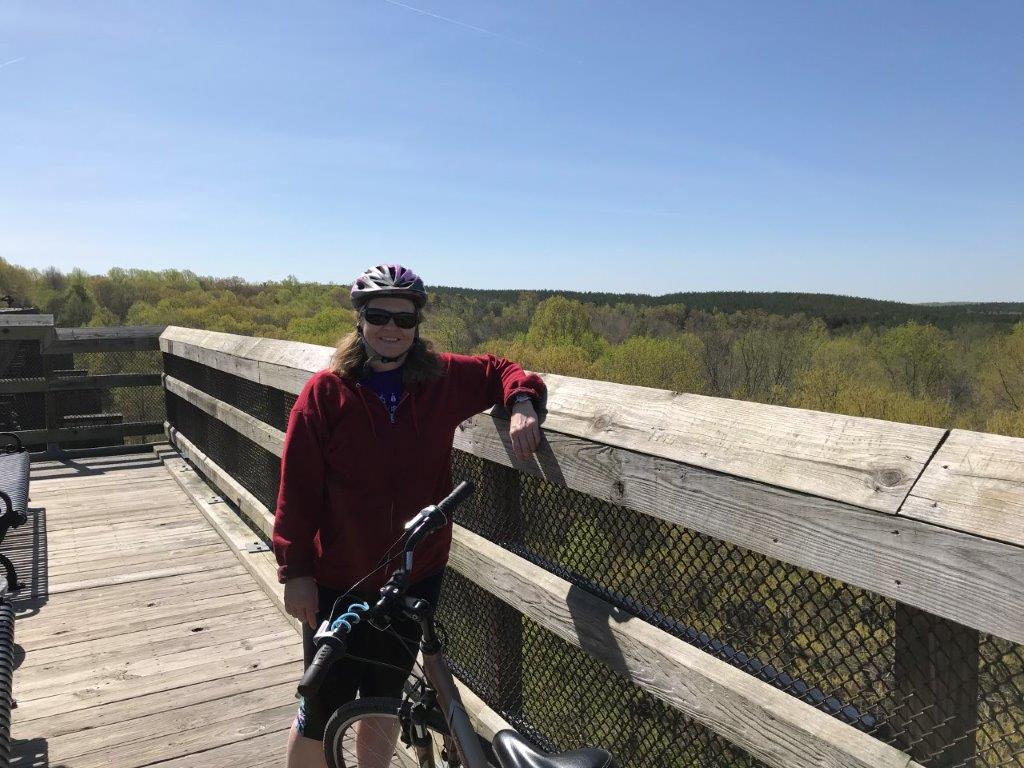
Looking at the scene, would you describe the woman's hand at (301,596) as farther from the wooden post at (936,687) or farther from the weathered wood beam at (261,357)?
the wooden post at (936,687)

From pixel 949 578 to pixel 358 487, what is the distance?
5.18 ft

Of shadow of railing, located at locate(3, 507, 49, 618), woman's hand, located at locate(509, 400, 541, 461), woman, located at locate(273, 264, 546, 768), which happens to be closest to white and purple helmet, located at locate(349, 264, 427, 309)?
woman, located at locate(273, 264, 546, 768)

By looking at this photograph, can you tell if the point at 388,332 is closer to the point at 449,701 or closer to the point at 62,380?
the point at 449,701

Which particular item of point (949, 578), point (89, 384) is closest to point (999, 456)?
point (949, 578)

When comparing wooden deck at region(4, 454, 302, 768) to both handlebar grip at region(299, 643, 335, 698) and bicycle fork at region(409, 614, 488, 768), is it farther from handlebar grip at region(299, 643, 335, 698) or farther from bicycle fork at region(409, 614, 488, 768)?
handlebar grip at region(299, 643, 335, 698)

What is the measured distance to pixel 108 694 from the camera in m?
3.50

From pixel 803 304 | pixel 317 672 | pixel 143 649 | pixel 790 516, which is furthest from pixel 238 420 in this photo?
pixel 803 304

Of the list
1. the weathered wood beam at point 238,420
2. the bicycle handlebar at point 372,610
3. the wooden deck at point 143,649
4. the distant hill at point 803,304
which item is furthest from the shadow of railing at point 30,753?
the distant hill at point 803,304

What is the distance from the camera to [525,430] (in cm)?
218

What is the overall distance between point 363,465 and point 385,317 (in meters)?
0.43

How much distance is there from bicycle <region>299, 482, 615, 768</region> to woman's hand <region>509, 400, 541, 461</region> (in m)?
0.25

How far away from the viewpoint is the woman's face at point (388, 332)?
234 centimetres

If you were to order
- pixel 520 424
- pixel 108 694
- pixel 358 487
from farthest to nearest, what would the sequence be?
1. pixel 108 694
2. pixel 358 487
3. pixel 520 424

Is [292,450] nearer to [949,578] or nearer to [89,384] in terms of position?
[949,578]
